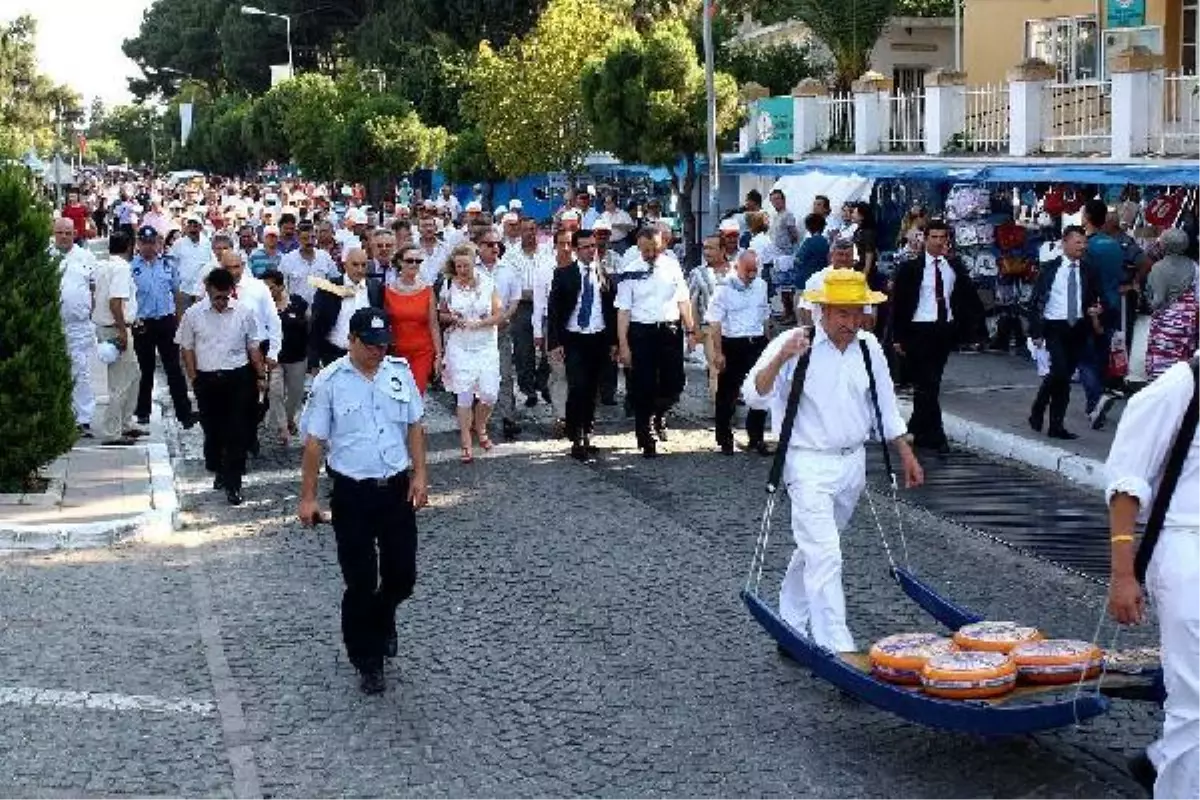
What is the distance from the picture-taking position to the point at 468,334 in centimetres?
1459

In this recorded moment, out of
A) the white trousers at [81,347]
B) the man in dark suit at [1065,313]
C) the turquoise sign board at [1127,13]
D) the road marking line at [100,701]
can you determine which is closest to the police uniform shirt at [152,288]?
the white trousers at [81,347]

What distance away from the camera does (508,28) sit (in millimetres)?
54062

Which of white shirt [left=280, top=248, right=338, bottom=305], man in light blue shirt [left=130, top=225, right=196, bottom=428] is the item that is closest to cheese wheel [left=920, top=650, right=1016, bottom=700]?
man in light blue shirt [left=130, top=225, right=196, bottom=428]

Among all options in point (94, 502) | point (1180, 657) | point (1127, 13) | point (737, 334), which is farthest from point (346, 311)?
point (1127, 13)

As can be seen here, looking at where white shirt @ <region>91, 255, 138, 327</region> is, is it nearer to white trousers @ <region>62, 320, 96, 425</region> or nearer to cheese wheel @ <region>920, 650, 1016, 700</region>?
white trousers @ <region>62, 320, 96, 425</region>

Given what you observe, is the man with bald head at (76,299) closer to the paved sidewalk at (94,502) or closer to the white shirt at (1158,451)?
the paved sidewalk at (94,502)

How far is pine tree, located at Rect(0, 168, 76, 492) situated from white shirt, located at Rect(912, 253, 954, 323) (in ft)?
21.5

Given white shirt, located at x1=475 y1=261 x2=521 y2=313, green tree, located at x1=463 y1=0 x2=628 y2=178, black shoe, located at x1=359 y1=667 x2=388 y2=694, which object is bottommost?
black shoe, located at x1=359 y1=667 x2=388 y2=694

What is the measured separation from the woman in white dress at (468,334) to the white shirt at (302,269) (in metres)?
2.95

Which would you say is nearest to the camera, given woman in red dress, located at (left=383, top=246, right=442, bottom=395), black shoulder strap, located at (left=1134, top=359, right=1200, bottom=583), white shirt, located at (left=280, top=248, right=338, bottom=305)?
black shoulder strap, located at (left=1134, top=359, right=1200, bottom=583)

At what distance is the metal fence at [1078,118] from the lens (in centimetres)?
2278

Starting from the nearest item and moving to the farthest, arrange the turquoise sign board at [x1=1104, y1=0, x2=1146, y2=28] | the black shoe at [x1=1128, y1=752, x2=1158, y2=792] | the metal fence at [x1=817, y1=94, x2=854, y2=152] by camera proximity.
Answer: the black shoe at [x1=1128, y1=752, x2=1158, y2=792], the turquoise sign board at [x1=1104, y1=0, x2=1146, y2=28], the metal fence at [x1=817, y1=94, x2=854, y2=152]

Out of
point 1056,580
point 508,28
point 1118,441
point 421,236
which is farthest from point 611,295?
point 508,28

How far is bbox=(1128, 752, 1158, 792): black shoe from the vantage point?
6250 mm
